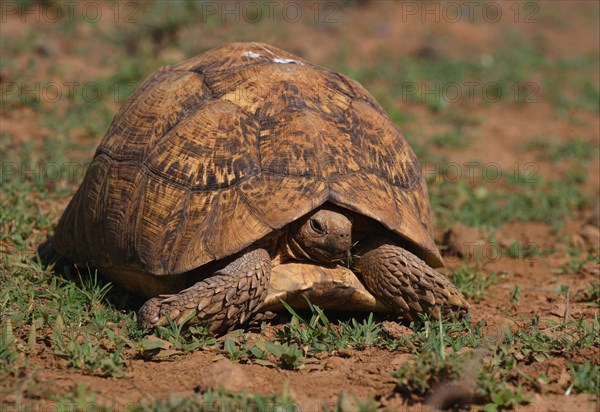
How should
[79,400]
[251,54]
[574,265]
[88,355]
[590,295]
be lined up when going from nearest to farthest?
[79,400], [88,355], [251,54], [590,295], [574,265]

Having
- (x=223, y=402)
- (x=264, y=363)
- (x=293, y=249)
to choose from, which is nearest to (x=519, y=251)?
(x=293, y=249)

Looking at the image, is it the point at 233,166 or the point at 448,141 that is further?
the point at 448,141

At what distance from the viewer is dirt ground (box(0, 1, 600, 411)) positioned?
3107 mm

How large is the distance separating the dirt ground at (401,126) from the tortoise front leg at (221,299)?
0.17m

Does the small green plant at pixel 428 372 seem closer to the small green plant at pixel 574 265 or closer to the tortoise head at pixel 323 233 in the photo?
the tortoise head at pixel 323 233

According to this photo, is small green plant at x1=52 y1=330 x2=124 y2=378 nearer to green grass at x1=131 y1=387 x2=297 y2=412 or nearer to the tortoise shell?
green grass at x1=131 y1=387 x2=297 y2=412

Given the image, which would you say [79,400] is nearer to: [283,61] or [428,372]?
[428,372]

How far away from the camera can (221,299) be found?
347 cm

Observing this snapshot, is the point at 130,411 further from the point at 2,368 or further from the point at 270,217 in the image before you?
the point at 270,217

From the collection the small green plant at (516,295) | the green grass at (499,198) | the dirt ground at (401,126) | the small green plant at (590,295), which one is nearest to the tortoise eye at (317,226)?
the dirt ground at (401,126)

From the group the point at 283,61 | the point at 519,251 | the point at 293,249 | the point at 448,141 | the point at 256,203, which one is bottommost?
the point at 519,251

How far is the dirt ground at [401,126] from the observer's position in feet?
10.2

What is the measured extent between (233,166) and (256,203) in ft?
0.82

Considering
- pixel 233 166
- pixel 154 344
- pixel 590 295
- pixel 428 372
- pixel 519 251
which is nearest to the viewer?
pixel 428 372
